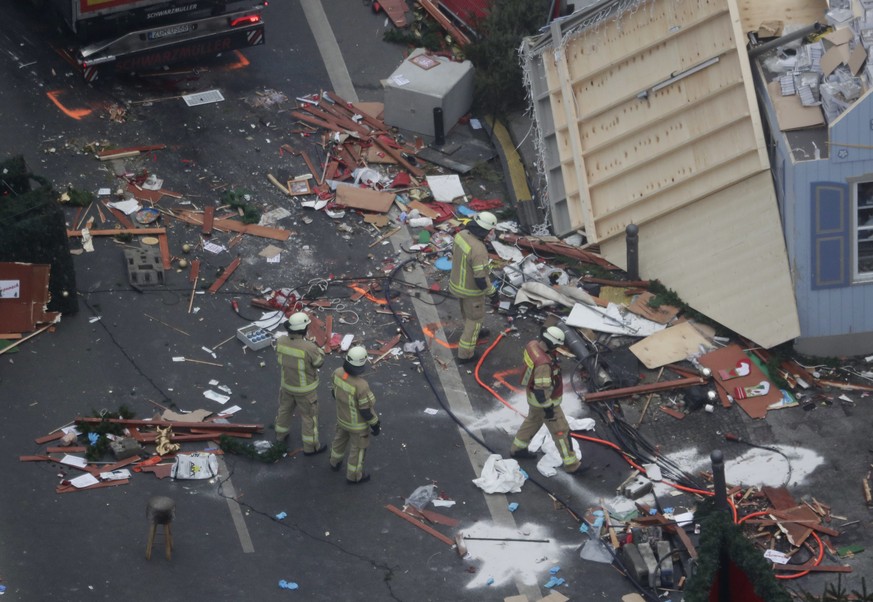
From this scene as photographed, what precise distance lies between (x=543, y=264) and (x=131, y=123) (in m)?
6.21

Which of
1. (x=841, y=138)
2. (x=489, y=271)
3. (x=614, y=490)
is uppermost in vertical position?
(x=841, y=138)

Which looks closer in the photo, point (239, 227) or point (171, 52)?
point (239, 227)

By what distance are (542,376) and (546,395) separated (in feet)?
0.66

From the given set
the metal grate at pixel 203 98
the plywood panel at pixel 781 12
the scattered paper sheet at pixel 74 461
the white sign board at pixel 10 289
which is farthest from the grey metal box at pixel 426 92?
the scattered paper sheet at pixel 74 461

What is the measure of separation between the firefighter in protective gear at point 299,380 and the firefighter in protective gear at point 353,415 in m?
0.31

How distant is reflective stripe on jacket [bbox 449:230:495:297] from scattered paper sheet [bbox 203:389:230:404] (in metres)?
2.86

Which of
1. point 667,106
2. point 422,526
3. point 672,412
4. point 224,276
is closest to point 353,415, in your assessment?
point 422,526

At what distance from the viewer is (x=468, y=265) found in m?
15.6

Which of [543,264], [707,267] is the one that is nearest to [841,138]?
[707,267]

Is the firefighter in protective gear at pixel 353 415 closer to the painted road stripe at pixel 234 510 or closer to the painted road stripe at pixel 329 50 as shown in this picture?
the painted road stripe at pixel 234 510

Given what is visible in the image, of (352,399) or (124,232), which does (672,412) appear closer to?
(352,399)

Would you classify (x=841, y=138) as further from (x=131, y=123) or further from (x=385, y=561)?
(x=131, y=123)

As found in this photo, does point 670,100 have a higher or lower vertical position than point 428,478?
higher

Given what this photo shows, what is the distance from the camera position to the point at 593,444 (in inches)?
589
